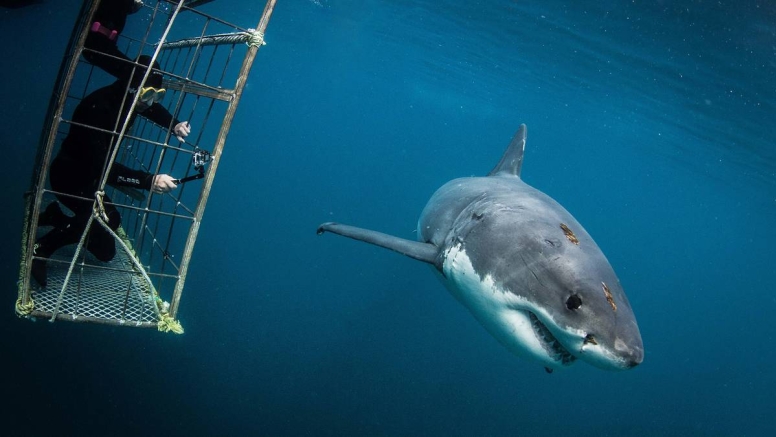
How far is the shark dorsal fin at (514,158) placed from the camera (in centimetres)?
744

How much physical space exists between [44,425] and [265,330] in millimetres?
5786

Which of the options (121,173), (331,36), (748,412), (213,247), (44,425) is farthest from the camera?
(748,412)

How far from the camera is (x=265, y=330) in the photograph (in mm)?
13133

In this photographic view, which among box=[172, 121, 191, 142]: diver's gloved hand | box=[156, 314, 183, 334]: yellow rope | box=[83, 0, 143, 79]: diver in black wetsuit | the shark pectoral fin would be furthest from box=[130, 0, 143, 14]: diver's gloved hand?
box=[156, 314, 183, 334]: yellow rope

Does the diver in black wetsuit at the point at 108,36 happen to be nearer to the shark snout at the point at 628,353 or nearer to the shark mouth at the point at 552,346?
the shark mouth at the point at 552,346

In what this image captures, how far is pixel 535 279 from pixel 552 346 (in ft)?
1.62

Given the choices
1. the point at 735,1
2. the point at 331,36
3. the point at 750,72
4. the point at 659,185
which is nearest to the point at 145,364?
the point at 735,1

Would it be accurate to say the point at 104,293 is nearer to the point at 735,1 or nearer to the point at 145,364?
the point at 145,364

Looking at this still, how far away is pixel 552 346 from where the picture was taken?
3.11 m

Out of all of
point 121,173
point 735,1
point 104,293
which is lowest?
point 104,293

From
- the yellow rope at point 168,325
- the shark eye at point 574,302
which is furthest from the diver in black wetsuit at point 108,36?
the shark eye at point 574,302

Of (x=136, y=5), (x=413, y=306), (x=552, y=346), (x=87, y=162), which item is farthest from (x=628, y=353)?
(x=413, y=306)

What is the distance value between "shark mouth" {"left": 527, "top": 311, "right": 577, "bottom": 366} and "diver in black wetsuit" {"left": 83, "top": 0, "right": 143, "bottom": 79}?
3988mm

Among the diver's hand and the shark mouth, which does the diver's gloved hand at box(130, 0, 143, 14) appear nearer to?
the diver's hand
